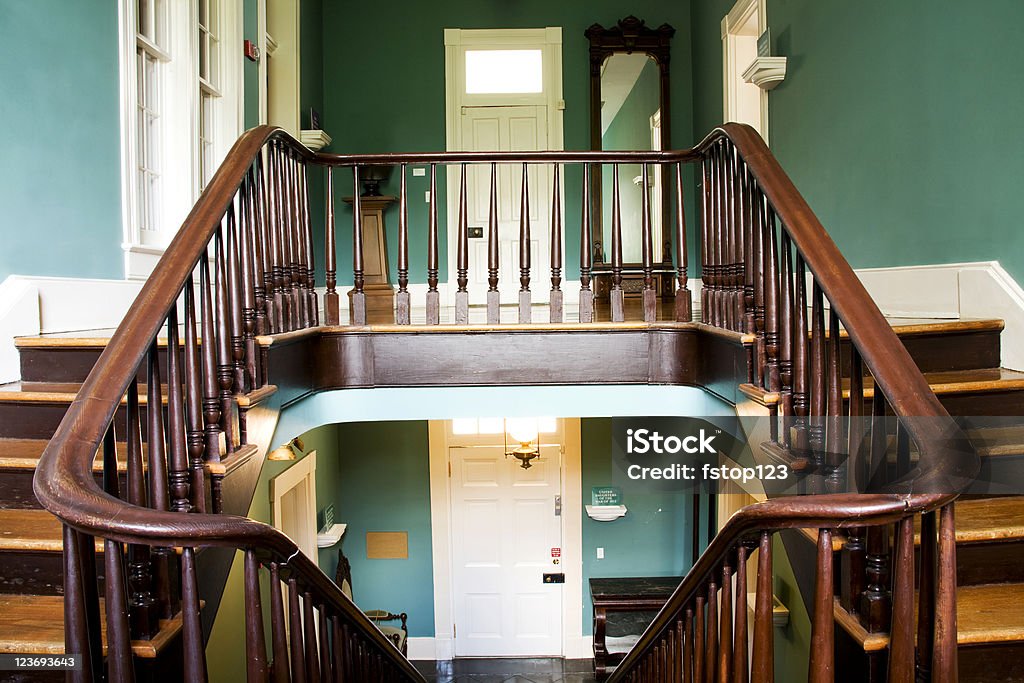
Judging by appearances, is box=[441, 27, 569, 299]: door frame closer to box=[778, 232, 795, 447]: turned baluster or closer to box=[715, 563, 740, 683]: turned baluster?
box=[778, 232, 795, 447]: turned baluster

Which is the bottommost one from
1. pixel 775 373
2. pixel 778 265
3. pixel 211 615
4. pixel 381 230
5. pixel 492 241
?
pixel 211 615

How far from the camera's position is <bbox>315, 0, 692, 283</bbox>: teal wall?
7.03 m

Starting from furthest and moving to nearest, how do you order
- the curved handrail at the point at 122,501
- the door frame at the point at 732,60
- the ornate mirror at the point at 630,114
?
the ornate mirror at the point at 630,114, the door frame at the point at 732,60, the curved handrail at the point at 122,501

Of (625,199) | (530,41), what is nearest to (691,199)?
(625,199)

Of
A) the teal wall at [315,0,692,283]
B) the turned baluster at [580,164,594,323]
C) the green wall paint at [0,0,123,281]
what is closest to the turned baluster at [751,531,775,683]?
the turned baluster at [580,164,594,323]

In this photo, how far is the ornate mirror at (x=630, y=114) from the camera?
22.6 ft

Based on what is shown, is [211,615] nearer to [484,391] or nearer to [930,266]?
[484,391]

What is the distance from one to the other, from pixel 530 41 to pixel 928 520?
6641 millimetres

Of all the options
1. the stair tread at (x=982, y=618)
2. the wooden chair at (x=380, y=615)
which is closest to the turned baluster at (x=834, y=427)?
the stair tread at (x=982, y=618)

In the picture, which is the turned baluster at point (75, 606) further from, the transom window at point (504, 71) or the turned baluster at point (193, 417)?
the transom window at point (504, 71)

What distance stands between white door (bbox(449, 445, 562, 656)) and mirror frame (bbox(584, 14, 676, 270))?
226 cm

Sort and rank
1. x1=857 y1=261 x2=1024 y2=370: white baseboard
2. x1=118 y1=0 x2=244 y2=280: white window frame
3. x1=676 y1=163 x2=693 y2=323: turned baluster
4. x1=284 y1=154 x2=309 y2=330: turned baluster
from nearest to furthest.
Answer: x1=857 y1=261 x2=1024 y2=370: white baseboard < x1=284 y1=154 x2=309 y2=330: turned baluster < x1=676 y1=163 x2=693 y2=323: turned baluster < x1=118 y1=0 x2=244 y2=280: white window frame

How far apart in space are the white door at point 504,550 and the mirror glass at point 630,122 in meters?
2.19

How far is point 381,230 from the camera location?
6.57 metres
